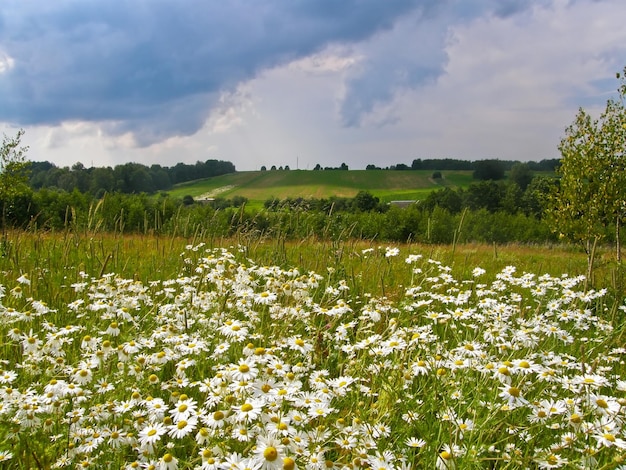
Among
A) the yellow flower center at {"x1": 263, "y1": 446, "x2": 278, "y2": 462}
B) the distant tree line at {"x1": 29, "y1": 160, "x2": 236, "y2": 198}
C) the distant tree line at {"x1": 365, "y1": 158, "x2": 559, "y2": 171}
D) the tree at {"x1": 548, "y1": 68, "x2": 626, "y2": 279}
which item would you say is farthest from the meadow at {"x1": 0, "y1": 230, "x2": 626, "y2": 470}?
the distant tree line at {"x1": 365, "y1": 158, "x2": 559, "y2": 171}

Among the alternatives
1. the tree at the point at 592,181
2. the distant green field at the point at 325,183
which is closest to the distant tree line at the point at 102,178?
the distant green field at the point at 325,183

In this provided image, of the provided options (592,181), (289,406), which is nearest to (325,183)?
(592,181)

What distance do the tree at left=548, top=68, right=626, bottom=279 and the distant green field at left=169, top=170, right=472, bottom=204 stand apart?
214ft

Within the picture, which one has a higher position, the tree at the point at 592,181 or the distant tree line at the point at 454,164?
the distant tree line at the point at 454,164

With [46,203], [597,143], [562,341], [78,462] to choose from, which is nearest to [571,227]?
[597,143]

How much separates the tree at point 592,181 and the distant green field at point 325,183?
214 ft

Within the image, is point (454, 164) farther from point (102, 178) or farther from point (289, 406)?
point (289, 406)

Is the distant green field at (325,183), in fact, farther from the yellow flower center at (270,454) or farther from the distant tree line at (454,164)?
the yellow flower center at (270,454)

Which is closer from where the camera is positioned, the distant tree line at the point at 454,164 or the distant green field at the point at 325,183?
the distant green field at the point at 325,183

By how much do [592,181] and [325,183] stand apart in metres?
79.0

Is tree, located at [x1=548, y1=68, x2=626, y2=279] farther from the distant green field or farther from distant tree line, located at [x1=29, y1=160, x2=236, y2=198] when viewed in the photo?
the distant green field

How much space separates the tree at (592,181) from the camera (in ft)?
37.8

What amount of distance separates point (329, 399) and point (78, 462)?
4.17 ft

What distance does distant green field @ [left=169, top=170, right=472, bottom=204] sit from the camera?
8375 cm
